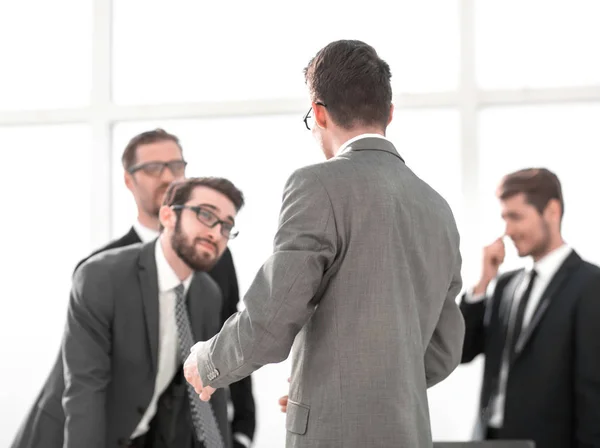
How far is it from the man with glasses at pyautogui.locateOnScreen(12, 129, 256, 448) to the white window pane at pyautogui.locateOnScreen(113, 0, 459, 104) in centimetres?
109

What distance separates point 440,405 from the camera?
4.95m

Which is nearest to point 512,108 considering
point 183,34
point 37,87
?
point 183,34

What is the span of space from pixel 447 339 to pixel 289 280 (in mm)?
608

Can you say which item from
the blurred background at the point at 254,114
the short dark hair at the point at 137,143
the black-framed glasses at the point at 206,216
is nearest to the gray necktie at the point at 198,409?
the black-framed glasses at the point at 206,216

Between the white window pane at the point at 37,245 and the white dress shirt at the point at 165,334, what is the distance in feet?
6.57

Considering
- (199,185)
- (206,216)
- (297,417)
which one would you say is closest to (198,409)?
(206,216)

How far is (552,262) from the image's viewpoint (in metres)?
3.93

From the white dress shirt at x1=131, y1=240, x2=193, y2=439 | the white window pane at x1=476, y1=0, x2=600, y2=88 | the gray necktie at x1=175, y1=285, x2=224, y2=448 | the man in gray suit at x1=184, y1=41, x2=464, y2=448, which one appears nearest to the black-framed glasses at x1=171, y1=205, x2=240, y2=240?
the white dress shirt at x1=131, y1=240, x2=193, y2=439

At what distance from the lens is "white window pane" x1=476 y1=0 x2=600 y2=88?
5.00 m

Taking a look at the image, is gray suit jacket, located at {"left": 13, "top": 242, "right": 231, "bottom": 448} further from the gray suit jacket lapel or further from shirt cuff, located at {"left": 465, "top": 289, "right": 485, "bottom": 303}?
shirt cuff, located at {"left": 465, "top": 289, "right": 485, "bottom": 303}

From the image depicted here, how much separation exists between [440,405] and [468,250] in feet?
2.81

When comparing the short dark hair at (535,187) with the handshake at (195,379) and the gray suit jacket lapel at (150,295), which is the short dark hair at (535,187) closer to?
the gray suit jacket lapel at (150,295)

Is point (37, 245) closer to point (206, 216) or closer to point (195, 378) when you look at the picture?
point (206, 216)

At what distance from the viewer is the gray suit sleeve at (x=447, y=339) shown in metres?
2.47
